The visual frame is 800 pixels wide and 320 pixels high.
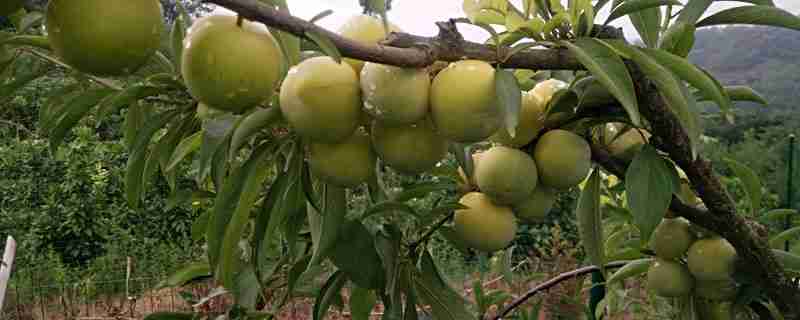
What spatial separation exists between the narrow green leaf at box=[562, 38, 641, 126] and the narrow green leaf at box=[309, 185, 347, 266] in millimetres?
265

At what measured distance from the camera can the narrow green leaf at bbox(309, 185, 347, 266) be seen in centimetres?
58

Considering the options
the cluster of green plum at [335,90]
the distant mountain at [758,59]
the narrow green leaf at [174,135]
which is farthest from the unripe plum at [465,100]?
the distant mountain at [758,59]

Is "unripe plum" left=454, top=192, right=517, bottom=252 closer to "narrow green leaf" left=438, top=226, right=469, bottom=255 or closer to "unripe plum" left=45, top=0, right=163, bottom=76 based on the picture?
"narrow green leaf" left=438, top=226, right=469, bottom=255

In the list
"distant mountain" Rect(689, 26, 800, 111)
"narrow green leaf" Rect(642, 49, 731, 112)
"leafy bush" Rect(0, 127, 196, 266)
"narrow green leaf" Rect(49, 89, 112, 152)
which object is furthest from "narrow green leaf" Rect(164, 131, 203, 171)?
"distant mountain" Rect(689, 26, 800, 111)

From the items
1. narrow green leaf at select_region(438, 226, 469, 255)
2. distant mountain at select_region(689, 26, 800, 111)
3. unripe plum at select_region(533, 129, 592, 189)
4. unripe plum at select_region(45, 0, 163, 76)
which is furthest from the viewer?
distant mountain at select_region(689, 26, 800, 111)

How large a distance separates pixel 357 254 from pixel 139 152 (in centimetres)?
29

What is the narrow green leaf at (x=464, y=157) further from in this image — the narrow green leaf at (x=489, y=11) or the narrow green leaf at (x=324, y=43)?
the narrow green leaf at (x=324, y=43)

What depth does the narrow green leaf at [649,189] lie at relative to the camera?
59cm

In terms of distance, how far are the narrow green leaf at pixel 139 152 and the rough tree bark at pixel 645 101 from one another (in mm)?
360

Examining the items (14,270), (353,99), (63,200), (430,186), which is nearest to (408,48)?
(353,99)

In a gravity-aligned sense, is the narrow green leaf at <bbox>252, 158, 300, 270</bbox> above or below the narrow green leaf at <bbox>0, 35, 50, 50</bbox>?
below

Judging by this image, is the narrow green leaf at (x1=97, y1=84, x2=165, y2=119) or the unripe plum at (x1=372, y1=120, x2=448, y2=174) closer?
the unripe plum at (x1=372, y1=120, x2=448, y2=174)

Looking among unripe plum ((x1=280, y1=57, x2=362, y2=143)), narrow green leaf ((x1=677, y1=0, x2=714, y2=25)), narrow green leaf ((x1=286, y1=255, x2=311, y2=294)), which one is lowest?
narrow green leaf ((x1=286, y1=255, x2=311, y2=294))

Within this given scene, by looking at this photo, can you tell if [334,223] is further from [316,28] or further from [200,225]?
[200,225]
